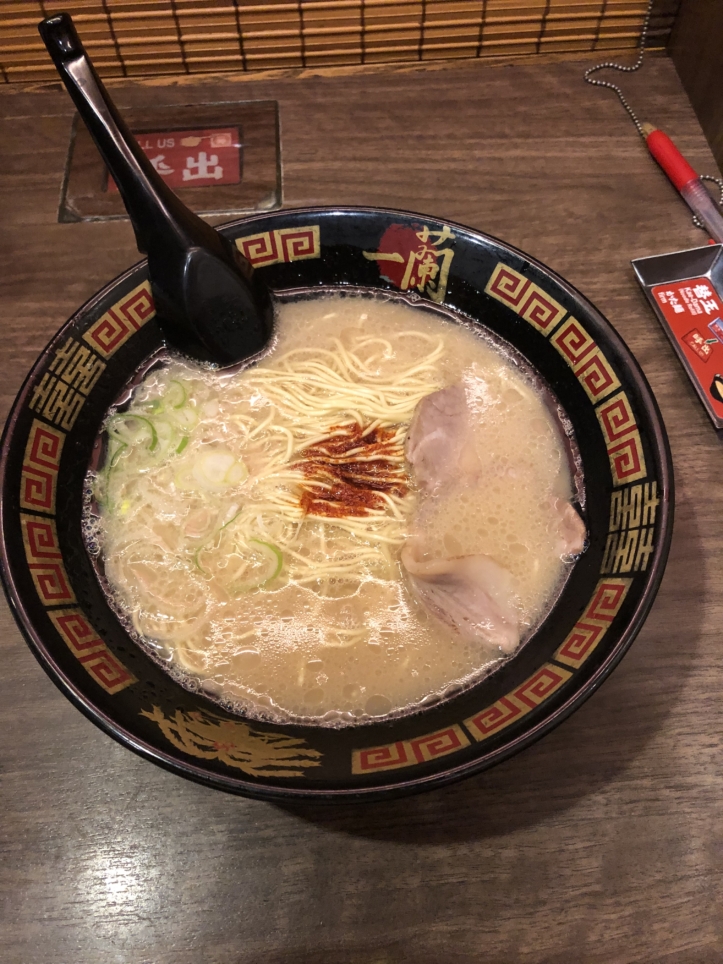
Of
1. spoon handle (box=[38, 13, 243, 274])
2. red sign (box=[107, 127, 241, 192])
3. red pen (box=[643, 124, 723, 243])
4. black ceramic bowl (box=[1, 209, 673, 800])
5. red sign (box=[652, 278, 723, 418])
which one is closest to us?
black ceramic bowl (box=[1, 209, 673, 800])

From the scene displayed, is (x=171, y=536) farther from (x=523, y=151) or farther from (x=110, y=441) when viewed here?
(x=523, y=151)

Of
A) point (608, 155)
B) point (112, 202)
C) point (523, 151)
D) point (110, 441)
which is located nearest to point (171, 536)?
point (110, 441)

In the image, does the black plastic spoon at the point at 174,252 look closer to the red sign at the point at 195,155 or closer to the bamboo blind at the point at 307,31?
the red sign at the point at 195,155

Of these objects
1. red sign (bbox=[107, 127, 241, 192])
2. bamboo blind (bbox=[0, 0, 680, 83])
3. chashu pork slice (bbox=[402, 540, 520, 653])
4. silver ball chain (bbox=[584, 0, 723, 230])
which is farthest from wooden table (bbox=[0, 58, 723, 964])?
bamboo blind (bbox=[0, 0, 680, 83])

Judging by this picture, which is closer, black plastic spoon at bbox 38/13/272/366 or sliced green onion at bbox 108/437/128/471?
black plastic spoon at bbox 38/13/272/366

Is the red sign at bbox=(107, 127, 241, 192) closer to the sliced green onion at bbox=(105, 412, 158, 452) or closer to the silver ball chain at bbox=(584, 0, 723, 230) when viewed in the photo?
the sliced green onion at bbox=(105, 412, 158, 452)

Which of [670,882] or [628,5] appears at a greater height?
[628,5]

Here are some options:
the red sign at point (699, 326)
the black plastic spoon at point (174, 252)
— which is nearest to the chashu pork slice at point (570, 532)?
the red sign at point (699, 326)
